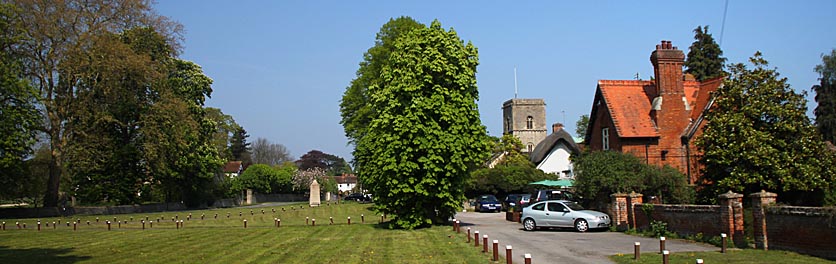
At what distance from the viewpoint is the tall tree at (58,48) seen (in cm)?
4053

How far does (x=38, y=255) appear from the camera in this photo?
17953 mm

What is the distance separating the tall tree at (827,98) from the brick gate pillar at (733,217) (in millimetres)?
38414

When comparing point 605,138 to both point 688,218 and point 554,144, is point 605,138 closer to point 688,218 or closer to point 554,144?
point 688,218

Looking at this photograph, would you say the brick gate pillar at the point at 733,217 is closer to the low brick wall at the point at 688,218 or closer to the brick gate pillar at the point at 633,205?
the low brick wall at the point at 688,218

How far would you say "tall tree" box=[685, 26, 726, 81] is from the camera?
2322 inches

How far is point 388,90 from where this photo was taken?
27.0 m

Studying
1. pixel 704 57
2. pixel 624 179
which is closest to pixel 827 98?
pixel 704 57

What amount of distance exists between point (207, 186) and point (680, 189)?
45485mm

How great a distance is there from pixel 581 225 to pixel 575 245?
6076mm

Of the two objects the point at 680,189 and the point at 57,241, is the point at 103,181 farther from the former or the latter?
the point at 680,189

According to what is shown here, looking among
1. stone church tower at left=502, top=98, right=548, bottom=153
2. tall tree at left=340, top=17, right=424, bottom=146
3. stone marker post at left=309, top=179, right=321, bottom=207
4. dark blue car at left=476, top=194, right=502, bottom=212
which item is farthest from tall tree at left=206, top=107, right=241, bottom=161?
stone church tower at left=502, top=98, right=548, bottom=153

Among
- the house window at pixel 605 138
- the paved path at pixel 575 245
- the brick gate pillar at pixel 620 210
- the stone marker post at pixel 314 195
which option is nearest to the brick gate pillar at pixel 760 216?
Result: the paved path at pixel 575 245

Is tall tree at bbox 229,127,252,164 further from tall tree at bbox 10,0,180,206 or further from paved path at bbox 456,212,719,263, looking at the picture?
paved path at bbox 456,212,719,263

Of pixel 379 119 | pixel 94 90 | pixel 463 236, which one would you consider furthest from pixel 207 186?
pixel 463 236
